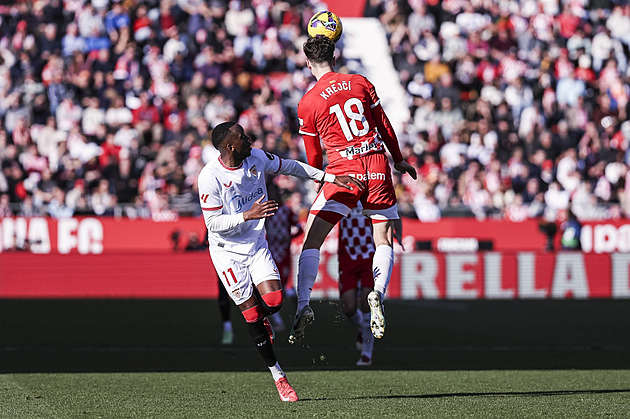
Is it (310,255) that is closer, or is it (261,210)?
(261,210)

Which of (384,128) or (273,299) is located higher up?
(384,128)

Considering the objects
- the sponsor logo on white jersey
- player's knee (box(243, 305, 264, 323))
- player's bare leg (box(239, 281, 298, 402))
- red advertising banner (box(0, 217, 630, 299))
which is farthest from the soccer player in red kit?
red advertising banner (box(0, 217, 630, 299))

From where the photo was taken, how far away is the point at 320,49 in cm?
926

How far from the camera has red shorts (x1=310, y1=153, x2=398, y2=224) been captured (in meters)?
9.36

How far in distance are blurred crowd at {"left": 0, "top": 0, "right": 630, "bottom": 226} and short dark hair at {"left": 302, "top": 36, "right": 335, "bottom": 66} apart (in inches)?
507

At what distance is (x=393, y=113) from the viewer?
86.6ft

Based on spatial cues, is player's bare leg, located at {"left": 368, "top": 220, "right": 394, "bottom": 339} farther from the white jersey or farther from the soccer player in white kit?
the white jersey

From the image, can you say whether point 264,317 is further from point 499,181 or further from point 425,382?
point 499,181

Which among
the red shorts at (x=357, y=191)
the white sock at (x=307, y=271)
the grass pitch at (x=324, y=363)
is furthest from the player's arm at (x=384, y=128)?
the grass pitch at (x=324, y=363)

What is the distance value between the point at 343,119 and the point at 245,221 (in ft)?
3.82

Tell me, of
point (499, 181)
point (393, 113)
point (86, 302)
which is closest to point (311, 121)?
point (86, 302)

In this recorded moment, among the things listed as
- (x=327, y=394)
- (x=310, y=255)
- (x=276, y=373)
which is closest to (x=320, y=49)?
(x=310, y=255)

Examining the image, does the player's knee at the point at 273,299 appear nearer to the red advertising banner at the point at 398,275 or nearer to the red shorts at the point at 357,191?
the red shorts at the point at 357,191

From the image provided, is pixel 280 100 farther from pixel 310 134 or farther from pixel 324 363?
pixel 310 134
